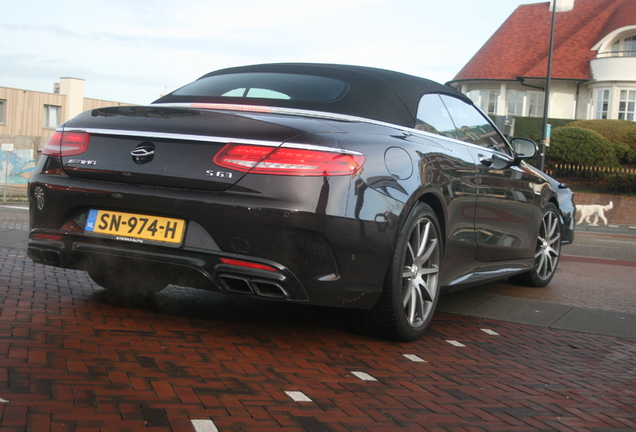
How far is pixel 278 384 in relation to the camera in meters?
3.32

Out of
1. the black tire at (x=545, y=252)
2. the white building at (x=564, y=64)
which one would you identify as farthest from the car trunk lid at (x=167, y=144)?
the white building at (x=564, y=64)

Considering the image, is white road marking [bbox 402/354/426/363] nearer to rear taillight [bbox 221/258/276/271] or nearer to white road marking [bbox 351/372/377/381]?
white road marking [bbox 351/372/377/381]

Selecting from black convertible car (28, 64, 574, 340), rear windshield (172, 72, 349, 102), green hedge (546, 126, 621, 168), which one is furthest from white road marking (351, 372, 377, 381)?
green hedge (546, 126, 621, 168)

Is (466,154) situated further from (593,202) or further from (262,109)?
(593,202)

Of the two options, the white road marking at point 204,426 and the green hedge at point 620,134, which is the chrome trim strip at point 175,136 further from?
the green hedge at point 620,134

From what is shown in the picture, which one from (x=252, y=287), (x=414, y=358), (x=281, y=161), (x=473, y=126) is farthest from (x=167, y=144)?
(x=473, y=126)

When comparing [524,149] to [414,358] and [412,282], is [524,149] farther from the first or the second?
[414,358]

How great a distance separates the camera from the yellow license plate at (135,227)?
374 centimetres

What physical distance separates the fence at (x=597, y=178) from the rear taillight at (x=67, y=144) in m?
31.3

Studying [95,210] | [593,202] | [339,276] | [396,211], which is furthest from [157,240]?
[593,202]

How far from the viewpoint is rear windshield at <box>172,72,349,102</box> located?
4.52 m

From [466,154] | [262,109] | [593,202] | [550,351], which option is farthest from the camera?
[593,202]

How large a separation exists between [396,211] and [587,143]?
31.8m

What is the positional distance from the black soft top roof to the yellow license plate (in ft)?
3.23
